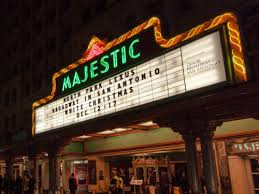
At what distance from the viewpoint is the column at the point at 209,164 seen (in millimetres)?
10086

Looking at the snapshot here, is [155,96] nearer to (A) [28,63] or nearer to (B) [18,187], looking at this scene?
(B) [18,187]

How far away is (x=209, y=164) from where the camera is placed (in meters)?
10.2

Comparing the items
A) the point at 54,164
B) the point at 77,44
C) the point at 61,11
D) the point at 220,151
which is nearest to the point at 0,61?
the point at 61,11

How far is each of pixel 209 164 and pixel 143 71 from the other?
4.18 metres

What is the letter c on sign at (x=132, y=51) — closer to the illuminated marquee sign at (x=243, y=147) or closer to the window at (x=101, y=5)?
the illuminated marquee sign at (x=243, y=147)

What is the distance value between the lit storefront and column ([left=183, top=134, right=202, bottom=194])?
34 mm

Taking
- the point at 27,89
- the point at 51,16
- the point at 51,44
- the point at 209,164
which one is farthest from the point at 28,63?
the point at 209,164

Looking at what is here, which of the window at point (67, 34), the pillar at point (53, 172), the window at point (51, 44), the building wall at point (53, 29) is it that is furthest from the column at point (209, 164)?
the window at point (51, 44)

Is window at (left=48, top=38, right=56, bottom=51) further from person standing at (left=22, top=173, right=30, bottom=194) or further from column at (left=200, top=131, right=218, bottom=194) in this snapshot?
column at (left=200, top=131, right=218, bottom=194)

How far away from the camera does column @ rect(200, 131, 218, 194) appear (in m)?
10.1

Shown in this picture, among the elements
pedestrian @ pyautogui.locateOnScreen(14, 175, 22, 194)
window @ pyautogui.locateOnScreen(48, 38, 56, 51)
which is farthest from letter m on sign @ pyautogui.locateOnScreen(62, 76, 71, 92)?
window @ pyautogui.locateOnScreen(48, 38, 56, 51)

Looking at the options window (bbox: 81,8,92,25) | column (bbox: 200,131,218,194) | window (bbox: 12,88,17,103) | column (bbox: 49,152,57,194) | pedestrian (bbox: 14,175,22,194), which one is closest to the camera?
column (bbox: 200,131,218,194)

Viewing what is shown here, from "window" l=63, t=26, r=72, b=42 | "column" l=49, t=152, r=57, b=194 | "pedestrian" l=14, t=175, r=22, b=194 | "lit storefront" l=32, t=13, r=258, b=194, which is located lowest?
"pedestrian" l=14, t=175, r=22, b=194

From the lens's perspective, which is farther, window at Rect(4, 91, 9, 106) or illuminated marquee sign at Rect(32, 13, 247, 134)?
window at Rect(4, 91, 9, 106)
